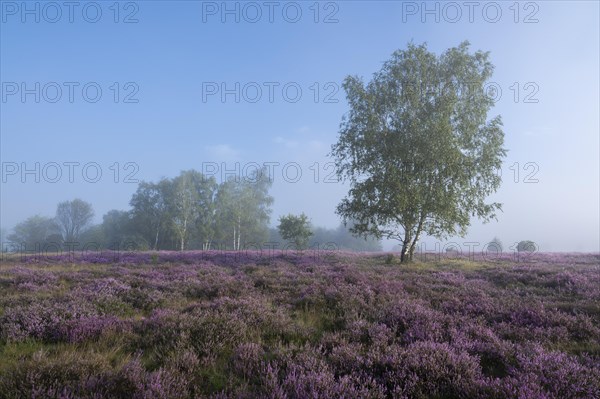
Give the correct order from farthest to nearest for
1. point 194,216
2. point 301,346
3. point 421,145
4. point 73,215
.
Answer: point 73,215 → point 194,216 → point 421,145 → point 301,346

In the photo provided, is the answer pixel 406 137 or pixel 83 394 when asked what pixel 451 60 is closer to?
pixel 406 137

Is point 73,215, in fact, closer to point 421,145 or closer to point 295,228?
point 295,228

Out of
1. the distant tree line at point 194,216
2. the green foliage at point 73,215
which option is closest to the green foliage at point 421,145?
the distant tree line at point 194,216

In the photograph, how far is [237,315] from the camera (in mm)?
6160

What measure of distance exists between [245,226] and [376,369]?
6017cm

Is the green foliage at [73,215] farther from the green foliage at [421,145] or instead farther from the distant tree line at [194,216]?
the green foliage at [421,145]

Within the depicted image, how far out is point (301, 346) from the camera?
462cm

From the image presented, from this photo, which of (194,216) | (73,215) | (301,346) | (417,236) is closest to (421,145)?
(417,236)

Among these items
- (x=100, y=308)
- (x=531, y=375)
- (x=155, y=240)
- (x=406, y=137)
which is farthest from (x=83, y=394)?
(x=155, y=240)

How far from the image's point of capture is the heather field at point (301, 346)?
3.42m

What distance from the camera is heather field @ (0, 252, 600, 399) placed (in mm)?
3424

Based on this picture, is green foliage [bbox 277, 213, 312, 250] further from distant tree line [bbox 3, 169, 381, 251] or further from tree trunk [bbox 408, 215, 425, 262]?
tree trunk [bbox 408, 215, 425, 262]

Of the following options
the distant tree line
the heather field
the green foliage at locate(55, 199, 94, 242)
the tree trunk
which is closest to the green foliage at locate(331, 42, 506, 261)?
the tree trunk

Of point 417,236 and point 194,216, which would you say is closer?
point 417,236
